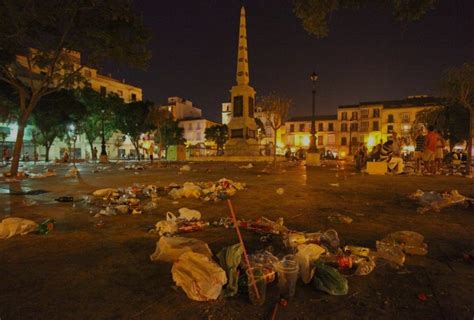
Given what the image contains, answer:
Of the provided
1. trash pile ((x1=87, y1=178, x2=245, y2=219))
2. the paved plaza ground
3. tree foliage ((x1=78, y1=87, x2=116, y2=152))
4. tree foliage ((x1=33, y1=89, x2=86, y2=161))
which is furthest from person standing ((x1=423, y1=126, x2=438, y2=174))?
tree foliage ((x1=78, y1=87, x2=116, y2=152))

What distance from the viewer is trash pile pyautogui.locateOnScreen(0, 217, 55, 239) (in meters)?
3.73

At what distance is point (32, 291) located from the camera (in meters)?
2.24

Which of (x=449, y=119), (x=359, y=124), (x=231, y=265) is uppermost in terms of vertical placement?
(x=359, y=124)

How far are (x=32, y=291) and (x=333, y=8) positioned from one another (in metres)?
7.19

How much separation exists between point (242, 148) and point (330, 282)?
85.5ft

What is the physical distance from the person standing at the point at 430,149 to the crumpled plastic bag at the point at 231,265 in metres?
12.9

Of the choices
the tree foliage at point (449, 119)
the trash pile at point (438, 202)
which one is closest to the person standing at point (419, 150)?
the trash pile at point (438, 202)

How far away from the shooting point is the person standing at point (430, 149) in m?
12.1

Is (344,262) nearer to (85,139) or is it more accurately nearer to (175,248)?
(175,248)

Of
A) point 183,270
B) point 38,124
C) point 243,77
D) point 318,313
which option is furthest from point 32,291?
point 38,124

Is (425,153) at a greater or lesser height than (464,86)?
lesser

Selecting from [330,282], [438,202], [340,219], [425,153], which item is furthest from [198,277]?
[425,153]

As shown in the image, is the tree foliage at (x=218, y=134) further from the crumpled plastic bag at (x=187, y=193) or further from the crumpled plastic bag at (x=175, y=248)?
the crumpled plastic bag at (x=175, y=248)

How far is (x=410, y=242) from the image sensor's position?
10.4 feet
